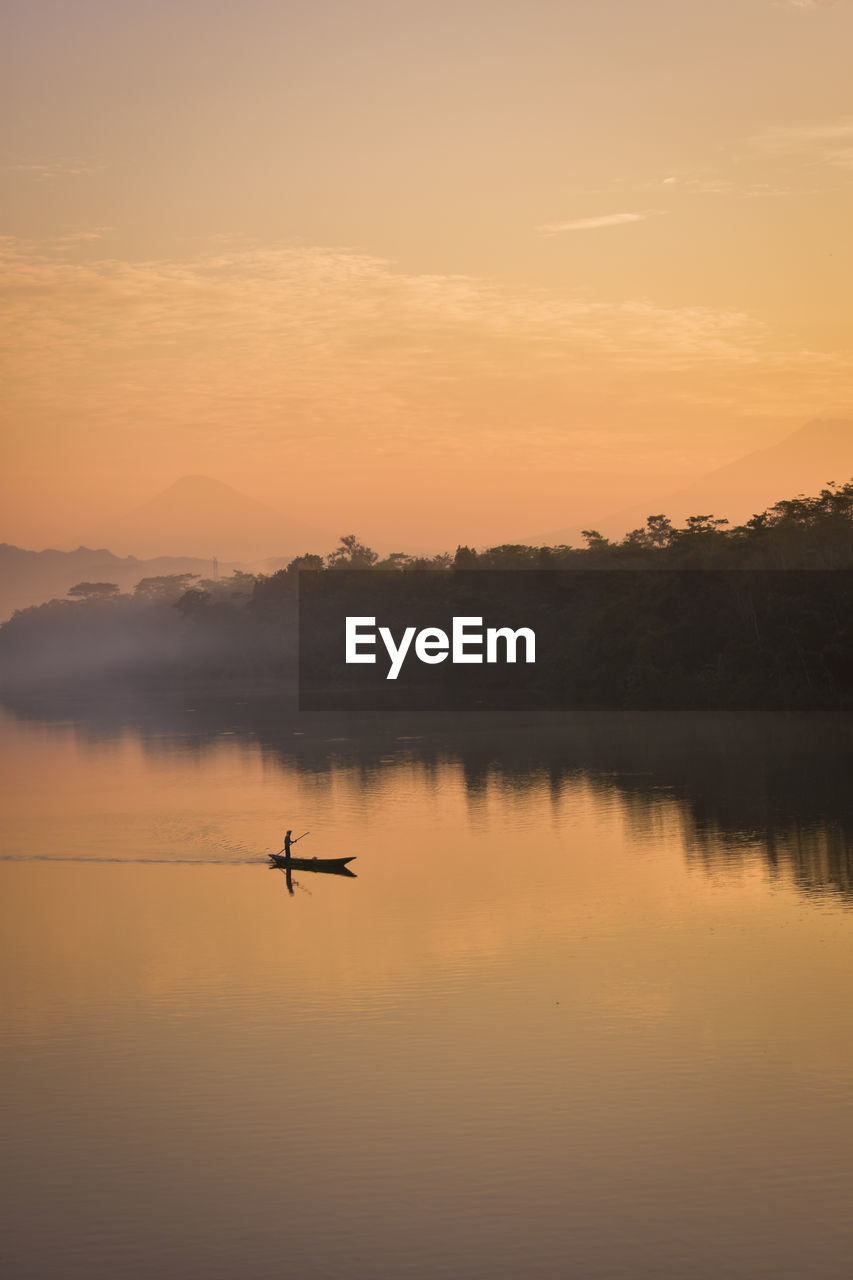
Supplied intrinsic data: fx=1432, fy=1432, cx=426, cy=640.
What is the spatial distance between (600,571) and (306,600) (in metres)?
35.8

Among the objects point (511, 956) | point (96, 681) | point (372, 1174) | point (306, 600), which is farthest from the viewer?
point (96, 681)

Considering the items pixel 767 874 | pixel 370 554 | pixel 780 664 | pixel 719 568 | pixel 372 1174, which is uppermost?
pixel 370 554

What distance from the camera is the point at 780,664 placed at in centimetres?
6075

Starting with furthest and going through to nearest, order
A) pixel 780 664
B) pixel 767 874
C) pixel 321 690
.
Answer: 1. pixel 321 690
2. pixel 780 664
3. pixel 767 874

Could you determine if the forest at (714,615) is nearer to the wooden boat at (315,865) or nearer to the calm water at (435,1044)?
the calm water at (435,1044)

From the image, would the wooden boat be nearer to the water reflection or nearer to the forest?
the water reflection

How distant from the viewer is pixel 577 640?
242 ft

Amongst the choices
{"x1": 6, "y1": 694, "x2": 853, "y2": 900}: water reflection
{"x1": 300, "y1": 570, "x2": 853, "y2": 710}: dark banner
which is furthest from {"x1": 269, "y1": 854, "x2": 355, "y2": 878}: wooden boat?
{"x1": 300, "y1": 570, "x2": 853, "y2": 710}: dark banner

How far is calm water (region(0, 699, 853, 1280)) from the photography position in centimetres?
1198

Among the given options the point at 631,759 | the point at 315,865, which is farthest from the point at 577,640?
the point at 315,865

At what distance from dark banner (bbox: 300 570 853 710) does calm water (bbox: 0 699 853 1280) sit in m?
24.3

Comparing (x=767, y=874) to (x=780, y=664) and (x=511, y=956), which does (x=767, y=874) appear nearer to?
(x=511, y=956)

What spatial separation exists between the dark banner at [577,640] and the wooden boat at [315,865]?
35.7m

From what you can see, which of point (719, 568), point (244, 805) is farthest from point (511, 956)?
point (719, 568)
